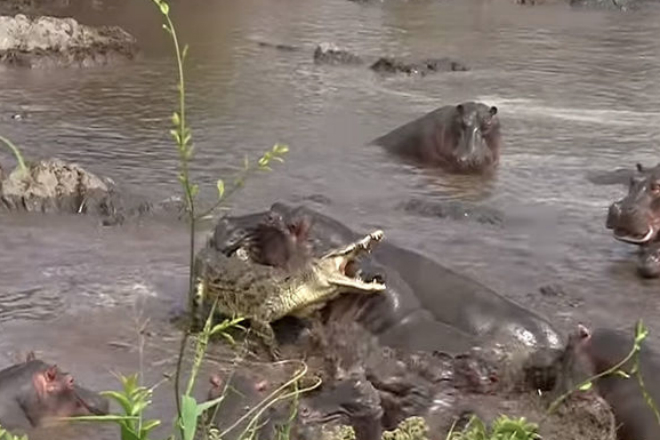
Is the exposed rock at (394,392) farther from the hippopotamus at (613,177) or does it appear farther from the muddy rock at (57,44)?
the muddy rock at (57,44)

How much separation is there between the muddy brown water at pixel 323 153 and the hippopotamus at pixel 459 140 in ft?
0.43

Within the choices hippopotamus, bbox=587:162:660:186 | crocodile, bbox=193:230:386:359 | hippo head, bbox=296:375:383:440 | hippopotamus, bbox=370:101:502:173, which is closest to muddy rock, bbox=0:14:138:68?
hippopotamus, bbox=370:101:502:173

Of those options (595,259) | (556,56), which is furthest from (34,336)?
(556,56)

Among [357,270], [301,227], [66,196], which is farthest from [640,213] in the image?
[66,196]

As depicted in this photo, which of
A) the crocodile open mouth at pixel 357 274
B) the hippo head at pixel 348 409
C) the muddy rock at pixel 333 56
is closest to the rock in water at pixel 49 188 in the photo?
the crocodile open mouth at pixel 357 274

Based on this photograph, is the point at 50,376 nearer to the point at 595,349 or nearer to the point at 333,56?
the point at 595,349

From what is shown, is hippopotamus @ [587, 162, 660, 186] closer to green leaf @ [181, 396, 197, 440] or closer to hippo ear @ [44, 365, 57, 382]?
hippo ear @ [44, 365, 57, 382]

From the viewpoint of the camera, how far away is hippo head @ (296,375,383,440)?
2949 millimetres

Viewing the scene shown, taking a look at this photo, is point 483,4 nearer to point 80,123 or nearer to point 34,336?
point 80,123

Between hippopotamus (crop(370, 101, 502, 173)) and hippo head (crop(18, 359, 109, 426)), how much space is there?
13.4ft

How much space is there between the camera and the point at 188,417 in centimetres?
170

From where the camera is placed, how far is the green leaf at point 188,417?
169cm

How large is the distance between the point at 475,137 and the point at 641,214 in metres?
2.09

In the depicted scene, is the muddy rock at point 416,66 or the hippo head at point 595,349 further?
the muddy rock at point 416,66
